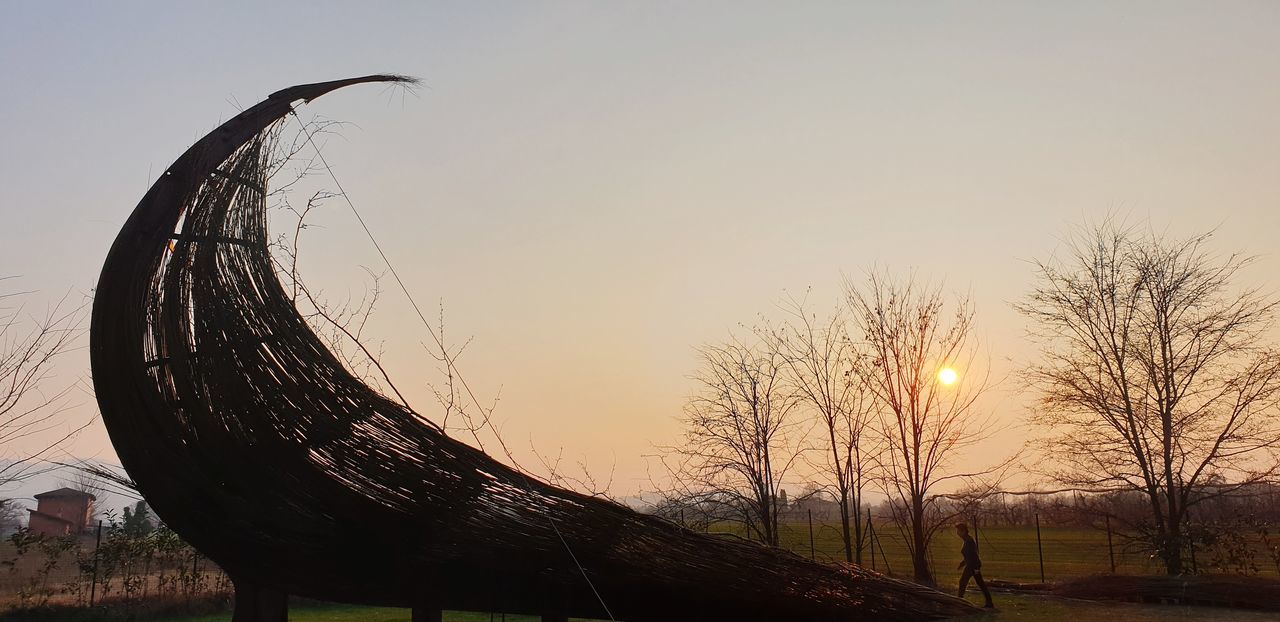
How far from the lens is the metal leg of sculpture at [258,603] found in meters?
4.01

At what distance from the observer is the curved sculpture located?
3.59 m

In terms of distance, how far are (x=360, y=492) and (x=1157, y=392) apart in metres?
15.1

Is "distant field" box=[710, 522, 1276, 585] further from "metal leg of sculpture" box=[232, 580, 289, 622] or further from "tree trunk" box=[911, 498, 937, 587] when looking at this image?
"metal leg of sculpture" box=[232, 580, 289, 622]

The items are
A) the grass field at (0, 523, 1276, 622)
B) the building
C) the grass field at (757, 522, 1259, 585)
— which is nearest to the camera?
the grass field at (0, 523, 1276, 622)

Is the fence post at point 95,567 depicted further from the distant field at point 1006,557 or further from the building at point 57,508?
the building at point 57,508

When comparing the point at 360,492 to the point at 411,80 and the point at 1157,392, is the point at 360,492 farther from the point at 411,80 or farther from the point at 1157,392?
the point at 1157,392

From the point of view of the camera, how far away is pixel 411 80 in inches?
172

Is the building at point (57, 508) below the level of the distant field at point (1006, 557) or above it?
above

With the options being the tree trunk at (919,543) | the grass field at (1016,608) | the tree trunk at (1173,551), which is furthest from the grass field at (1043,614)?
the tree trunk at (1173,551)

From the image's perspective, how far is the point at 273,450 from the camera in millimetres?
3666

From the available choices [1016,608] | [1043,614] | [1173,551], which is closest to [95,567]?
[1016,608]

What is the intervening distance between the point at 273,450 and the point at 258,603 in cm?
91

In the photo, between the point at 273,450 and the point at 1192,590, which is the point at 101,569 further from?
the point at 1192,590

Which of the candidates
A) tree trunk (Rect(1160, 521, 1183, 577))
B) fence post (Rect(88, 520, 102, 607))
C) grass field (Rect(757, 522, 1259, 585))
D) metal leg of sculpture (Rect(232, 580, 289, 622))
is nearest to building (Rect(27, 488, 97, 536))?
fence post (Rect(88, 520, 102, 607))
